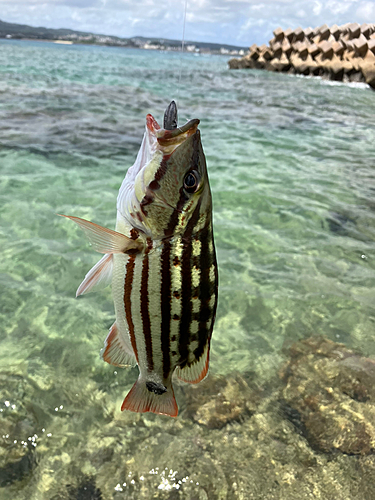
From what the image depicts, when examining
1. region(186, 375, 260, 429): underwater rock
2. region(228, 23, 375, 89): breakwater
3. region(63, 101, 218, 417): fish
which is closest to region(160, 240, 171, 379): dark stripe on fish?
region(63, 101, 218, 417): fish

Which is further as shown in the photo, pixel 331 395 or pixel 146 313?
pixel 331 395

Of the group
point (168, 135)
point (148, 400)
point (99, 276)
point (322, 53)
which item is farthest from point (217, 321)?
point (322, 53)

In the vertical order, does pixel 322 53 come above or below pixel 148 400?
above

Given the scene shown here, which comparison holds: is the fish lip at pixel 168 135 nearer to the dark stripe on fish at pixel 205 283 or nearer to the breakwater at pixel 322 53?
the dark stripe on fish at pixel 205 283

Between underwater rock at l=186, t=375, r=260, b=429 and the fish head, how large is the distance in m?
2.21

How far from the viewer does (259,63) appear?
42.2 meters

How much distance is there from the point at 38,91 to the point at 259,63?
104ft

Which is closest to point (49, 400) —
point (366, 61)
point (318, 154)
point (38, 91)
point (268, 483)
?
point (268, 483)

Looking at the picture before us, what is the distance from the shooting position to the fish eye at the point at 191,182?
5.26ft

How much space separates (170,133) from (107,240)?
47cm

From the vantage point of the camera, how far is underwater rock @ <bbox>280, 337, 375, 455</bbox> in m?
3.24

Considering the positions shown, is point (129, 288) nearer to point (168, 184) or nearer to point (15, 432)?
point (168, 184)

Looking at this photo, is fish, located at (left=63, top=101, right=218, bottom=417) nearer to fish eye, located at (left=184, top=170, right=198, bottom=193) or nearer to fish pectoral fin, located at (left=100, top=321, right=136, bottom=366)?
fish eye, located at (left=184, top=170, right=198, bottom=193)

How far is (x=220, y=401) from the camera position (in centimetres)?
349
